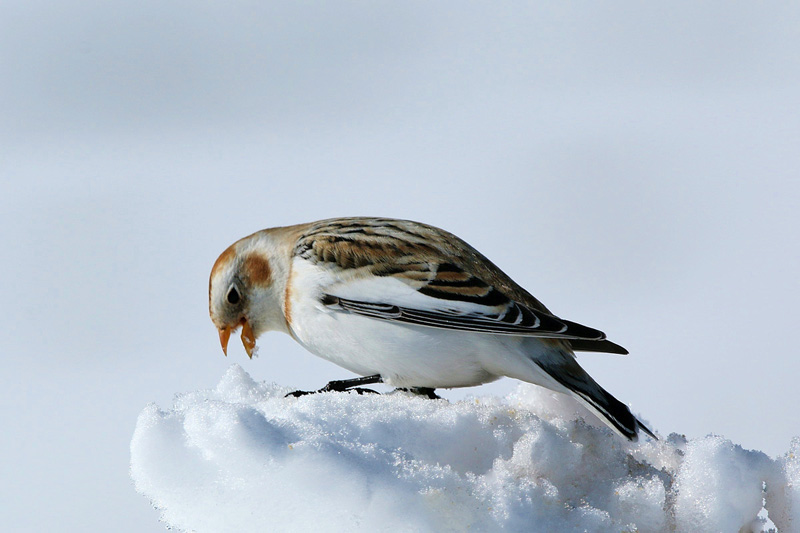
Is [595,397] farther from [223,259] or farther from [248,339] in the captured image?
[223,259]

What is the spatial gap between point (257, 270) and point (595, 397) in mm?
1362

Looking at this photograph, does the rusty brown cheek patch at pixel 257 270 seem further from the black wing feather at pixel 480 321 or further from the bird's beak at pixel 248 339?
the black wing feather at pixel 480 321

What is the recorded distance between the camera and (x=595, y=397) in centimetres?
257

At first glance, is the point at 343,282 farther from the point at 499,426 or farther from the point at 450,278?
the point at 499,426

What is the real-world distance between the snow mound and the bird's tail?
55 mm

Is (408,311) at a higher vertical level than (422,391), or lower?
higher

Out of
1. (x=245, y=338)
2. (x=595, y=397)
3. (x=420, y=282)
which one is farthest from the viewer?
(x=245, y=338)

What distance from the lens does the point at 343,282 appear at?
2.91 meters

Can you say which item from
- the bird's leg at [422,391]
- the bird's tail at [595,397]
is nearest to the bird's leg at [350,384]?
the bird's leg at [422,391]

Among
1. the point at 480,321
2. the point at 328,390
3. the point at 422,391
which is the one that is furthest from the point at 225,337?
the point at 480,321

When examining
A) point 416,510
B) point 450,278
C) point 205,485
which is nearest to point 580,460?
point 416,510

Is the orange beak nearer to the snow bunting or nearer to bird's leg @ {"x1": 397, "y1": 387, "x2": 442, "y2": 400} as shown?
the snow bunting

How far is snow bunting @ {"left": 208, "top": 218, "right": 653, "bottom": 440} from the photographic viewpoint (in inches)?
106

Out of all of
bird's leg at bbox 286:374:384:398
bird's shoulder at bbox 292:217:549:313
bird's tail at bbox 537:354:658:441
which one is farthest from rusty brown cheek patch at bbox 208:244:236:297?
bird's tail at bbox 537:354:658:441
